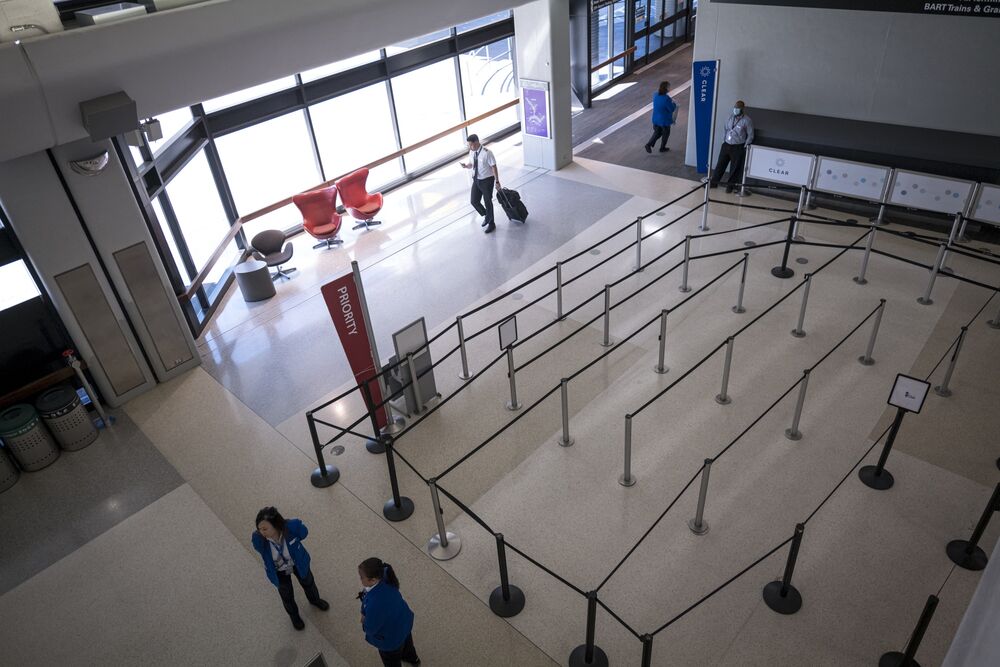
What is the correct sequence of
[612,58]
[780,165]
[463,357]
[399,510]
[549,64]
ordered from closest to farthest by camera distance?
[399,510] → [463,357] → [780,165] → [549,64] → [612,58]

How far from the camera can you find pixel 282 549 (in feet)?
15.5

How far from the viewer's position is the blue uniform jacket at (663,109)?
1230 centimetres

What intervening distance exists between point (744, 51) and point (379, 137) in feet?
→ 27.8

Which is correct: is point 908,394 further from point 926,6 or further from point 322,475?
point 926,6

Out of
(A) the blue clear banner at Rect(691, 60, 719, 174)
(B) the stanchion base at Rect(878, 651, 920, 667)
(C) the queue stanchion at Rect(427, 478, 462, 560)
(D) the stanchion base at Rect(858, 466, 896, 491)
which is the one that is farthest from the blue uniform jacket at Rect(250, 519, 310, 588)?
(A) the blue clear banner at Rect(691, 60, 719, 174)

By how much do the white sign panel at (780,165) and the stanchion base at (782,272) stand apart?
2.38m

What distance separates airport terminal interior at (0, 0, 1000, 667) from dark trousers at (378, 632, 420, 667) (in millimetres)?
212

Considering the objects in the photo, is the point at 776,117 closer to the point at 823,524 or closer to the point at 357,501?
the point at 823,524

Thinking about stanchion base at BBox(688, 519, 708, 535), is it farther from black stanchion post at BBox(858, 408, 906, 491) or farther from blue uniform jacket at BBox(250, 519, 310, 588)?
blue uniform jacket at BBox(250, 519, 310, 588)

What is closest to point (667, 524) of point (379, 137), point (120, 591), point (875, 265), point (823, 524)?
point (823, 524)

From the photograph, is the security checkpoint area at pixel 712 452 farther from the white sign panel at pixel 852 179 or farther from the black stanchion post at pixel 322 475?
the white sign panel at pixel 852 179

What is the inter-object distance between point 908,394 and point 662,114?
8490mm

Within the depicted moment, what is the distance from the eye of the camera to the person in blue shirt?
1231 centimetres

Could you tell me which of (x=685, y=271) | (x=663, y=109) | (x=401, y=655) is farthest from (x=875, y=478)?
(x=663, y=109)
